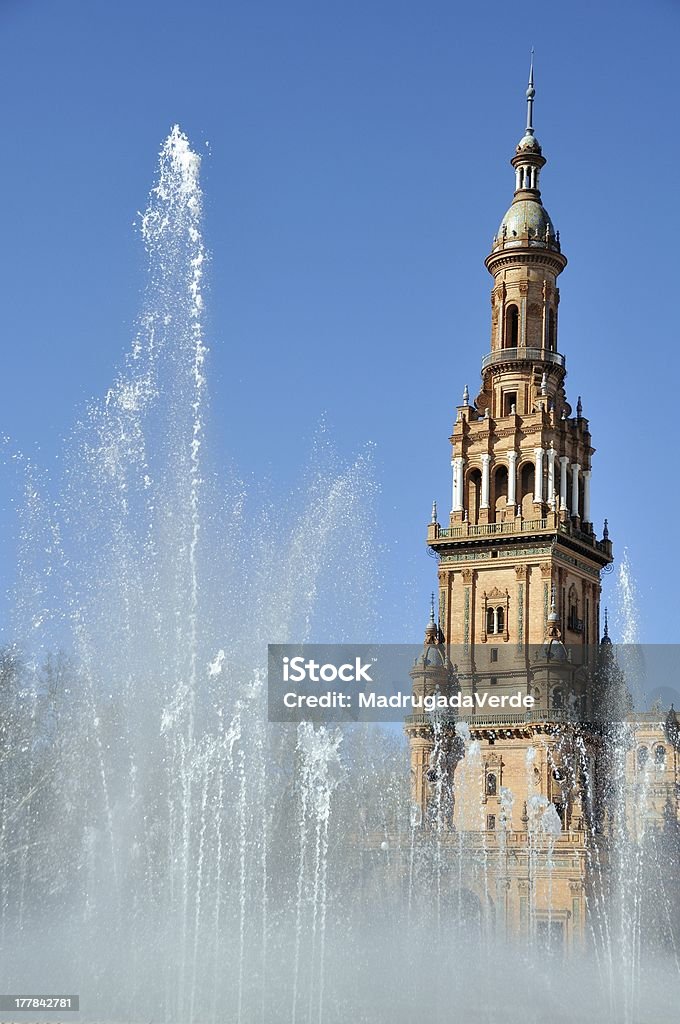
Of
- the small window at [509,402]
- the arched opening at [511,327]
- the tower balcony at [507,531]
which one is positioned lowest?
the tower balcony at [507,531]

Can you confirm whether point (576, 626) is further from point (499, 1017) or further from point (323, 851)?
point (499, 1017)

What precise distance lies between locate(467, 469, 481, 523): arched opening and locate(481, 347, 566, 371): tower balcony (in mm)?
5990

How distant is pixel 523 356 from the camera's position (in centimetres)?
8106

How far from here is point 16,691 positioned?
179ft

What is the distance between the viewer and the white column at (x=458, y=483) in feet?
260

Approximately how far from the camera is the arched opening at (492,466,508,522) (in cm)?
7850

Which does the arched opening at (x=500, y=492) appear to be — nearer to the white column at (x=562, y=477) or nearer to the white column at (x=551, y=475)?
the white column at (x=551, y=475)

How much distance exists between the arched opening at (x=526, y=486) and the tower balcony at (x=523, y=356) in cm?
579

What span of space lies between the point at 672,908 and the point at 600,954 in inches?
448

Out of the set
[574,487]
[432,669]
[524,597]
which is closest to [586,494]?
[574,487]

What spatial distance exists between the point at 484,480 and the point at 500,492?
4.78 ft

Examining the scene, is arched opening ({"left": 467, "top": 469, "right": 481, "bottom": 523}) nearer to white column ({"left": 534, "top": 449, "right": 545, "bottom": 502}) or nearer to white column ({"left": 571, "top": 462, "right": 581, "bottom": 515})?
white column ({"left": 534, "top": 449, "right": 545, "bottom": 502})

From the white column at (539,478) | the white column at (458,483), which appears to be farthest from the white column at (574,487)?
the white column at (458,483)

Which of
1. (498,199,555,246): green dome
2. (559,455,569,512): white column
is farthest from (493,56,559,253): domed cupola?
(559,455,569,512): white column
